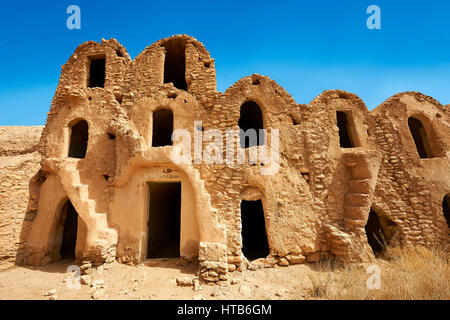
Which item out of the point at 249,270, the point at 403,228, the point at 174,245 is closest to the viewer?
the point at 249,270

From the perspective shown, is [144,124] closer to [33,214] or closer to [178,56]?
[178,56]

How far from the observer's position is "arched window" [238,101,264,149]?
22.8ft

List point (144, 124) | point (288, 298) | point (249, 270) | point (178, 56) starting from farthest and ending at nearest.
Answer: point (178, 56) < point (144, 124) < point (249, 270) < point (288, 298)

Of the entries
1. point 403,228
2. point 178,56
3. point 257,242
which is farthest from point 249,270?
point 178,56

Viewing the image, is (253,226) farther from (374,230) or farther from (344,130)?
(344,130)

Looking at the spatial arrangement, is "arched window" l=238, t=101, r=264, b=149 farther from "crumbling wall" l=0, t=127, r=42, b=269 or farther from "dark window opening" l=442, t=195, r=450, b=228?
"dark window opening" l=442, t=195, r=450, b=228

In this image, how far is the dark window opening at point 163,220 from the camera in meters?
7.14

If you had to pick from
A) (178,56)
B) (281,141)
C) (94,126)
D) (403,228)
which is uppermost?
(178,56)

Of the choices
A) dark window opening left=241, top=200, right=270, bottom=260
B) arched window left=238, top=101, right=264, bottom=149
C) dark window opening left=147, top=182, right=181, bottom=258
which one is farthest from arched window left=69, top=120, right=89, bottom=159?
dark window opening left=241, top=200, right=270, bottom=260

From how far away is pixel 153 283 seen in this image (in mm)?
4879

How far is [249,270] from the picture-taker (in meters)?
5.52

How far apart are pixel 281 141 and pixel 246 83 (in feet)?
8.46

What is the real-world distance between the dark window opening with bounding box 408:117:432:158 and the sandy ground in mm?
7545

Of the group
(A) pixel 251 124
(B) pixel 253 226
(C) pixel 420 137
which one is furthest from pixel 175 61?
(C) pixel 420 137
